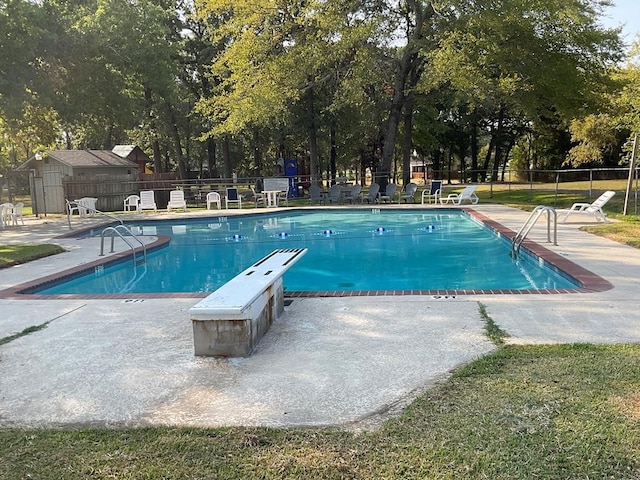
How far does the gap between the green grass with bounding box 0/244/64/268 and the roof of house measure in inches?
450

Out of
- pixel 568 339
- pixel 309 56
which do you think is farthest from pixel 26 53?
pixel 568 339

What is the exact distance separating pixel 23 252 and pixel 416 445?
31.1ft

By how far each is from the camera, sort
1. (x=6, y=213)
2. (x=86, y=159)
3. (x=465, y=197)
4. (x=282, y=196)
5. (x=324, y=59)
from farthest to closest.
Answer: (x=86, y=159) < (x=282, y=196) < (x=324, y=59) < (x=465, y=197) < (x=6, y=213)

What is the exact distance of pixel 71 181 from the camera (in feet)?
67.0

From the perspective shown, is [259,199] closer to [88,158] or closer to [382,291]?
[88,158]

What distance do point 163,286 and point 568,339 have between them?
20.5ft

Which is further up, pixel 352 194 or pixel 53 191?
pixel 53 191

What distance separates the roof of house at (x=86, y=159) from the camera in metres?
21.1

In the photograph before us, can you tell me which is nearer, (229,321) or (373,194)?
(229,321)

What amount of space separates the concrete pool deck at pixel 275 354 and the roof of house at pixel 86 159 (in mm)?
17094

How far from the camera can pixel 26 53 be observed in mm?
14305

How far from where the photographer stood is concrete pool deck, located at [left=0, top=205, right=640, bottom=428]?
3.05 meters

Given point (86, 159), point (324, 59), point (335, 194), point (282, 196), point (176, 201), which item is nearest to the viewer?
point (324, 59)

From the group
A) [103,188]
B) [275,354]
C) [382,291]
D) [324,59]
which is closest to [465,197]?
[324,59]
